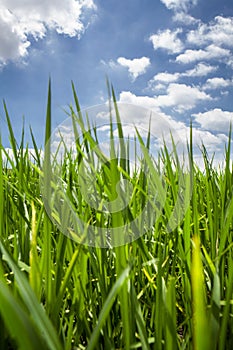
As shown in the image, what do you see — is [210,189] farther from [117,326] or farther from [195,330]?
[195,330]

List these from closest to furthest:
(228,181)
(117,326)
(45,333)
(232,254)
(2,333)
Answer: (45,333) → (2,333) → (117,326) → (232,254) → (228,181)

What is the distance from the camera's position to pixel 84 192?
0.82 m

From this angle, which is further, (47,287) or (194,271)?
(47,287)

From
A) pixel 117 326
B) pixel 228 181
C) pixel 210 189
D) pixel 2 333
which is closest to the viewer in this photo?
pixel 2 333

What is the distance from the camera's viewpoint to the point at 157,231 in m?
0.91

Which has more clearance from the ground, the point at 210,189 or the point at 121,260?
the point at 210,189

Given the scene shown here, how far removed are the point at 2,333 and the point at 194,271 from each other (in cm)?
25

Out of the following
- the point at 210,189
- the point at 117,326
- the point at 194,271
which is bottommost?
the point at 117,326

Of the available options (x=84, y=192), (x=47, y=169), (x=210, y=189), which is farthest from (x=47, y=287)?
(x=210, y=189)

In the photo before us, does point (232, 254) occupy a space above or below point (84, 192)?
below

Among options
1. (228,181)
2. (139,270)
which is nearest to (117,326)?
(139,270)

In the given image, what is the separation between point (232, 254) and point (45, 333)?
0.47 m

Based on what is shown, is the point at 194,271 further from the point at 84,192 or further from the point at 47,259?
the point at 84,192

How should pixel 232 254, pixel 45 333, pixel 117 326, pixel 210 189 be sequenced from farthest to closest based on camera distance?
pixel 210 189 → pixel 232 254 → pixel 117 326 → pixel 45 333
